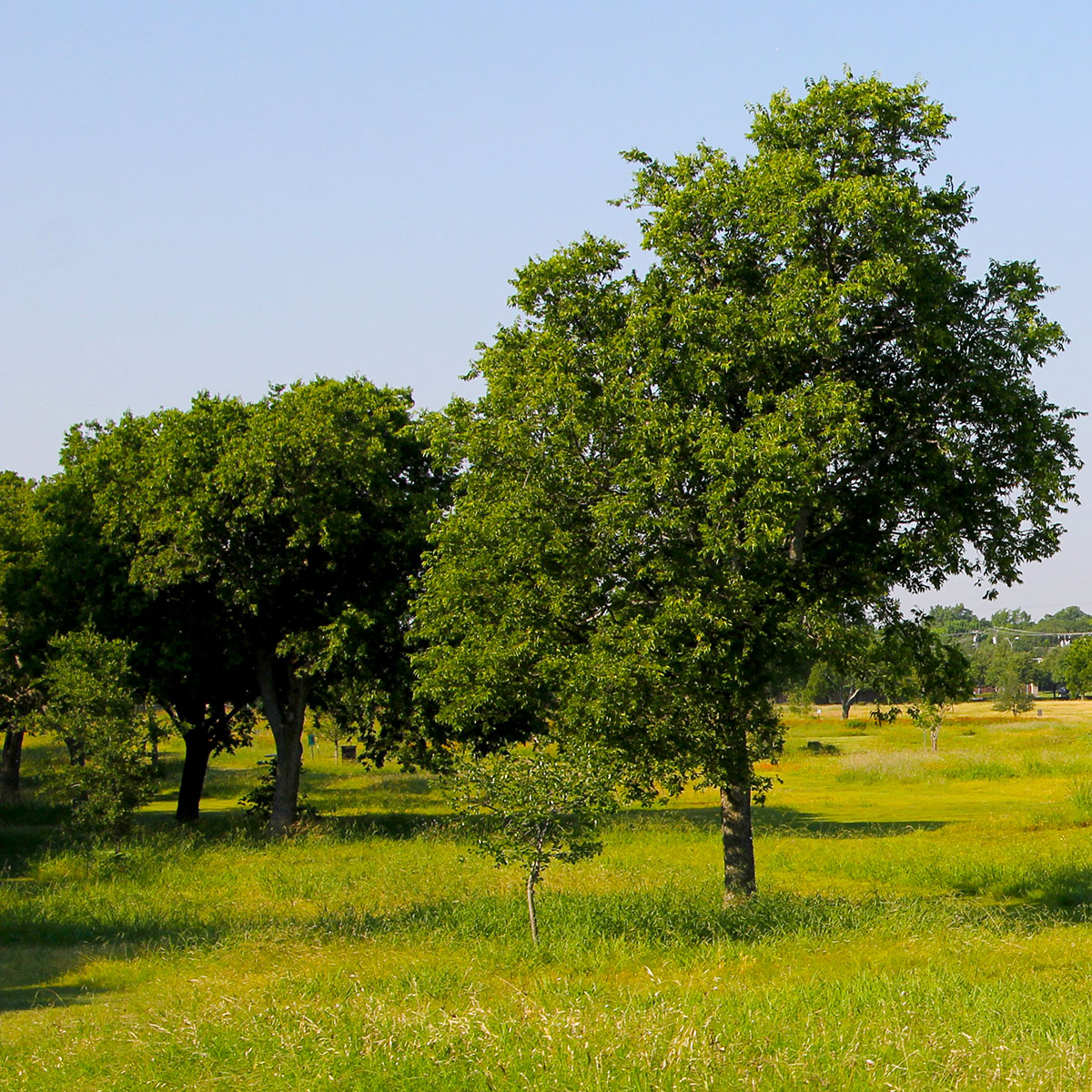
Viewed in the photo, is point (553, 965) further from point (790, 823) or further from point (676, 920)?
point (790, 823)

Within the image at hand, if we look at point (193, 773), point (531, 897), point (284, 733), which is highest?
point (284, 733)

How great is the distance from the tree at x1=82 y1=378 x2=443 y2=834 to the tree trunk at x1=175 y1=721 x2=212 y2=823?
212 inches

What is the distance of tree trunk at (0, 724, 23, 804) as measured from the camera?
46.7 meters

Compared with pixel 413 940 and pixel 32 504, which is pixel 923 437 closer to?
pixel 413 940

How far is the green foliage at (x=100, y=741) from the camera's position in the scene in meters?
28.0

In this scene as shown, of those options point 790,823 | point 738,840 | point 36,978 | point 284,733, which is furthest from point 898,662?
point 284,733

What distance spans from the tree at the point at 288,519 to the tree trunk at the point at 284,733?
0.05 m

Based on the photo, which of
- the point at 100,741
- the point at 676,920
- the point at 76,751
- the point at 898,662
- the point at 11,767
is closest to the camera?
the point at 676,920

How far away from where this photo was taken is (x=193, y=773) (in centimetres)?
3894

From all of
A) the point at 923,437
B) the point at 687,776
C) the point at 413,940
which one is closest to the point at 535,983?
the point at 413,940

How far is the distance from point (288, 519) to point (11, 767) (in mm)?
22959

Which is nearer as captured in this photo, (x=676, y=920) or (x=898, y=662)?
(x=676, y=920)

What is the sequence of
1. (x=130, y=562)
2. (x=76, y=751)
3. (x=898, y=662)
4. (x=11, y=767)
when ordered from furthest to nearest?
(x=11, y=767), (x=130, y=562), (x=76, y=751), (x=898, y=662)

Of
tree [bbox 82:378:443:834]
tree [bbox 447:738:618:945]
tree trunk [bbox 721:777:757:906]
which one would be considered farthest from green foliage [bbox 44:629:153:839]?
tree trunk [bbox 721:777:757:906]
